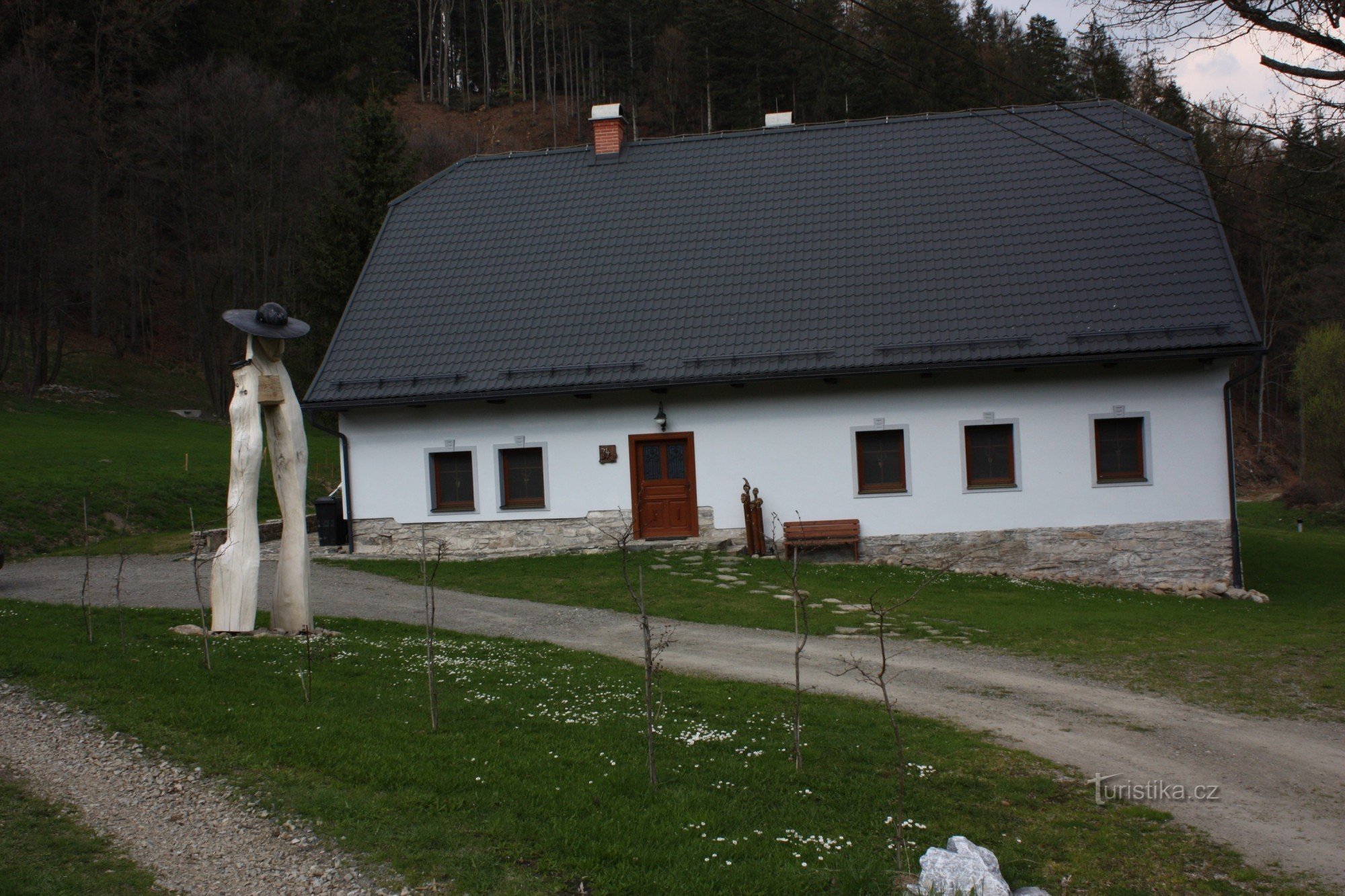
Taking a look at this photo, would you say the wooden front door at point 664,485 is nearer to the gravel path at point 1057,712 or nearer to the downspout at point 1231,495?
the gravel path at point 1057,712

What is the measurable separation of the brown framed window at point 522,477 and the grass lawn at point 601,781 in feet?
29.4

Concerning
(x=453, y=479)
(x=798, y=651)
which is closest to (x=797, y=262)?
(x=453, y=479)

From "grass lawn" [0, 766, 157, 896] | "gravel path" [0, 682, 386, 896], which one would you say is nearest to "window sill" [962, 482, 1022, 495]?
"gravel path" [0, 682, 386, 896]

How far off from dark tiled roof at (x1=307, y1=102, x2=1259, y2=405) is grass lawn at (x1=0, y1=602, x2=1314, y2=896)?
9441 millimetres

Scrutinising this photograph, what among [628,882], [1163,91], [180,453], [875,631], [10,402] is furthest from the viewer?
[10,402]

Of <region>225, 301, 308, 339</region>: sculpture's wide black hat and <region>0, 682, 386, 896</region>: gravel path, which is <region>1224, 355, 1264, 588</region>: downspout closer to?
<region>225, 301, 308, 339</region>: sculpture's wide black hat

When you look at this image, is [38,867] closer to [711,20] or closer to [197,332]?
[197,332]

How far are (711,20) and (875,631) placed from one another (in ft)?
142

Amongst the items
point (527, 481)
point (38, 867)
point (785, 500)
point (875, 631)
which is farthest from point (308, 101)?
point (38, 867)

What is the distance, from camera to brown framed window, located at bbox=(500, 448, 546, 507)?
17.6m

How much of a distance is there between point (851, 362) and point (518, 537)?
6.46 metres

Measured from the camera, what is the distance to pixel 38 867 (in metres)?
4.55

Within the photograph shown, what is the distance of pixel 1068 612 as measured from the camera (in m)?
13.0

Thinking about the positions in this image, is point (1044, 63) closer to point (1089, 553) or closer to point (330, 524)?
point (1089, 553)
